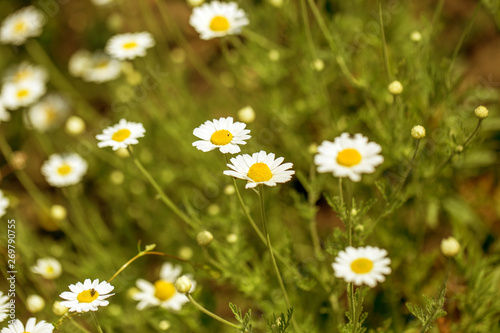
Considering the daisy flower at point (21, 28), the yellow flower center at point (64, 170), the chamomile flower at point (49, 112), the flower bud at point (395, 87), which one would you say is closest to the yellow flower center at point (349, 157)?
the flower bud at point (395, 87)

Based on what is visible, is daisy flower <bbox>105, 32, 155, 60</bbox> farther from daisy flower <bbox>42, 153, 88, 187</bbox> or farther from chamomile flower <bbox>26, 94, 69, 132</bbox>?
chamomile flower <bbox>26, 94, 69, 132</bbox>

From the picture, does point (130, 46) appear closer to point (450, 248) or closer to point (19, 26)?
point (19, 26)

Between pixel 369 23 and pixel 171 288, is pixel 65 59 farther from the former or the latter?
pixel 171 288

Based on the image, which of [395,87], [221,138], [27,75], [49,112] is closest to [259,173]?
[221,138]

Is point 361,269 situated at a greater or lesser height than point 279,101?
lesser

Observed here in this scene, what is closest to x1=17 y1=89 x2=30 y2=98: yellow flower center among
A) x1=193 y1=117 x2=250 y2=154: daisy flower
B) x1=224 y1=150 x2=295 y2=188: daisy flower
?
x1=193 y1=117 x2=250 y2=154: daisy flower

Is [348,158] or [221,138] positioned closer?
[348,158]

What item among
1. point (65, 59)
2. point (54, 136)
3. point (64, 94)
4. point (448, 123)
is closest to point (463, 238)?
point (448, 123)
